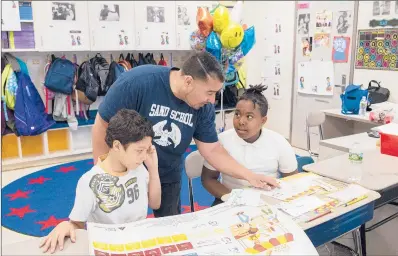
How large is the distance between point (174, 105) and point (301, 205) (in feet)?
2.32

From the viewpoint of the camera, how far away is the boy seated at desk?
2.05m

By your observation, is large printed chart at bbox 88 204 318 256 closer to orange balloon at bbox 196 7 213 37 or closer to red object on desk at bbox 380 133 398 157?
red object on desk at bbox 380 133 398 157

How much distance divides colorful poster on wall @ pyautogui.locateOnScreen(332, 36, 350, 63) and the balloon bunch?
105cm

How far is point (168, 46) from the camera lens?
5211 millimetres

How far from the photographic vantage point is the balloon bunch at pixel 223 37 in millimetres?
4055

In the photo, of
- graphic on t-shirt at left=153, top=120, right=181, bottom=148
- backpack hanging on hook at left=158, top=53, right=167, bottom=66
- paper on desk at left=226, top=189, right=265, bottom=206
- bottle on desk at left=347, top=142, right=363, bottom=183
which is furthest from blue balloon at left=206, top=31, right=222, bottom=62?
paper on desk at left=226, top=189, right=265, bottom=206

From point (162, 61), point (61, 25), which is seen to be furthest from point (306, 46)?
point (61, 25)

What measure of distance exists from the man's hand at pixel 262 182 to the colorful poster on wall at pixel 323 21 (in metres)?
3.46

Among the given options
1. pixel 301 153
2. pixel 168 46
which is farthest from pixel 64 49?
pixel 301 153

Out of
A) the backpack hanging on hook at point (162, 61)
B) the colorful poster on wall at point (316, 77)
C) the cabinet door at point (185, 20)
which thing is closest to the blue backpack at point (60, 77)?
the backpack hanging on hook at point (162, 61)

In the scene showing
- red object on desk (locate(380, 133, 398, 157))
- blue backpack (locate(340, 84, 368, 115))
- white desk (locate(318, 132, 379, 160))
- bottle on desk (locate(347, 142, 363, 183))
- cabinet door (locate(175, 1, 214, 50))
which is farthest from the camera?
cabinet door (locate(175, 1, 214, 50))

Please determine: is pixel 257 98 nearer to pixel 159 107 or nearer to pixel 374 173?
pixel 159 107

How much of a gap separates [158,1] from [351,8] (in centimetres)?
238

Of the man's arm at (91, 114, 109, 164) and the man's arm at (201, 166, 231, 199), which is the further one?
the man's arm at (201, 166, 231, 199)
